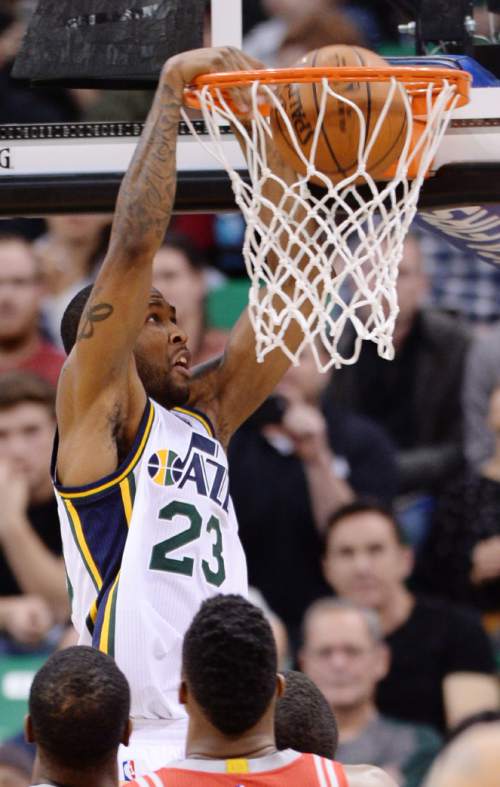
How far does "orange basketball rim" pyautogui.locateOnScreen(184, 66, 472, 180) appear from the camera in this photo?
3811 mm

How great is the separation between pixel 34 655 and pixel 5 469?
0.75 m

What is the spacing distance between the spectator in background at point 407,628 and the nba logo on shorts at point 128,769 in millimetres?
2302

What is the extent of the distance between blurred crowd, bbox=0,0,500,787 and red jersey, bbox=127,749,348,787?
111 inches

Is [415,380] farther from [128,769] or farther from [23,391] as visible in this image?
[128,769]

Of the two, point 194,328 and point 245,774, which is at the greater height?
point 245,774

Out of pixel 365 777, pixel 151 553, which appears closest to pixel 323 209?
pixel 151 553

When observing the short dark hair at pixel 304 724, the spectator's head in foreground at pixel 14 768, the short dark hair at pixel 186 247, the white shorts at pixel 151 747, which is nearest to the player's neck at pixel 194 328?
the short dark hair at pixel 186 247

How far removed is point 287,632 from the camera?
6.00 metres

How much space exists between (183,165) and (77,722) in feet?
6.18

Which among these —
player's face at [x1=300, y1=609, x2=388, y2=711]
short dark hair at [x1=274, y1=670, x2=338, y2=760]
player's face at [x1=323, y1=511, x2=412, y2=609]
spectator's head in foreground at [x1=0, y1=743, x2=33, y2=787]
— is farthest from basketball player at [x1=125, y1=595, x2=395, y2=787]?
player's face at [x1=323, y1=511, x2=412, y2=609]

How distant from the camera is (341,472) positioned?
625 cm

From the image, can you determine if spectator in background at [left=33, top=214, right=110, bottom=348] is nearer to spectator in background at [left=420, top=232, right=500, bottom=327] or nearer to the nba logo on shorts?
spectator in background at [left=420, top=232, right=500, bottom=327]

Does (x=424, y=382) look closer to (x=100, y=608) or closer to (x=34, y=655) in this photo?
(x=34, y=655)

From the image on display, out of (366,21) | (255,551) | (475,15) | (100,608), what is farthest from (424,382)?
(100,608)
